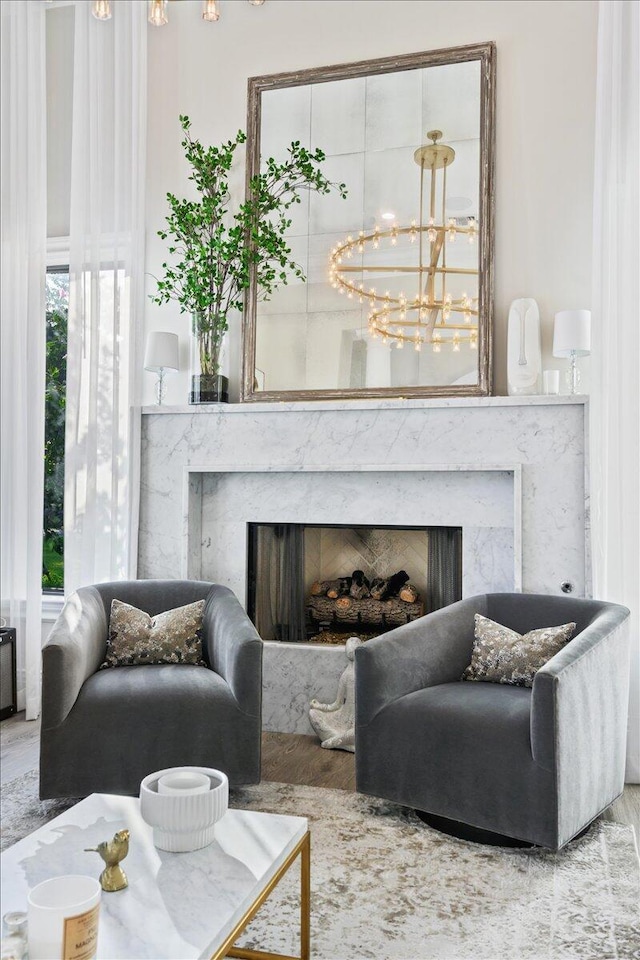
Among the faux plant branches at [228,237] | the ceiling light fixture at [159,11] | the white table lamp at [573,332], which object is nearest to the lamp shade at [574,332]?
the white table lamp at [573,332]

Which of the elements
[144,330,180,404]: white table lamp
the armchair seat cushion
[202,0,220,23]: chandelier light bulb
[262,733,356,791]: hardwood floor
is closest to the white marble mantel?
[144,330,180,404]: white table lamp

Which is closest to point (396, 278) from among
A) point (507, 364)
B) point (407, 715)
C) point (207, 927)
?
point (507, 364)

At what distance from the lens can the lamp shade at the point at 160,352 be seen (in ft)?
12.6

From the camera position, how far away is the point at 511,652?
114 inches

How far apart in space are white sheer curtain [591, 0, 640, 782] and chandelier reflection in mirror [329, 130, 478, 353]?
574 mm

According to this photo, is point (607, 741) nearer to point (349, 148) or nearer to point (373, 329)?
point (373, 329)

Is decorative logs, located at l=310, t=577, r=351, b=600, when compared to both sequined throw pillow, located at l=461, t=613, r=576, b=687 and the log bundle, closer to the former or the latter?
the log bundle

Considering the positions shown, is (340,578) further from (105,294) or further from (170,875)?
(170,875)

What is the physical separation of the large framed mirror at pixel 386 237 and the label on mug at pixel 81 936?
272 cm

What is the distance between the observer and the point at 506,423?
3414 mm

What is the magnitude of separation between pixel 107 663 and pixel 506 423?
189 cm

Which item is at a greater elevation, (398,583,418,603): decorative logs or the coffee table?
(398,583,418,603): decorative logs

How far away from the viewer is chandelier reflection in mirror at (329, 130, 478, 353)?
364cm

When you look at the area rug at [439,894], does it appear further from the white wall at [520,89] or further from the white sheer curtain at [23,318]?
the white wall at [520,89]
